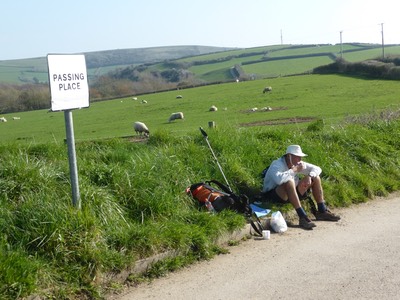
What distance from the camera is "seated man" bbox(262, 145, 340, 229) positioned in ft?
28.5

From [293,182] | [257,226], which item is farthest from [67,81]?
[293,182]

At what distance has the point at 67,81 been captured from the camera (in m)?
6.29

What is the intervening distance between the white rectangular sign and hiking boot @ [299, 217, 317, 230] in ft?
11.7

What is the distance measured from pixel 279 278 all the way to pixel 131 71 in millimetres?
109584

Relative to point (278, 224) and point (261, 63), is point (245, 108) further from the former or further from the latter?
point (261, 63)

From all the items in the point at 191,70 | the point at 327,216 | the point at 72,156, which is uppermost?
the point at 191,70

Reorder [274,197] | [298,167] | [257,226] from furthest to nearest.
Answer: [298,167] < [274,197] < [257,226]

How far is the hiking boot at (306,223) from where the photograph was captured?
8.19m

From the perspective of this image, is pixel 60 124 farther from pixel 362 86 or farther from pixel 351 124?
pixel 351 124

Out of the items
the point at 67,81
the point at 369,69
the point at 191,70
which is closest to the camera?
the point at 67,81

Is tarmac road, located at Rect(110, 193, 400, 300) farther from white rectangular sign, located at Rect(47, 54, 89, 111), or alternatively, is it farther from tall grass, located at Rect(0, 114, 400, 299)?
white rectangular sign, located at Rect(47, 54, 89, 111)

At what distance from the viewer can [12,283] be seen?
17.2 ft

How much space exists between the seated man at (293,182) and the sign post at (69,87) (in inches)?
131

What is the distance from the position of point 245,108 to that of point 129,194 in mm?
36028
